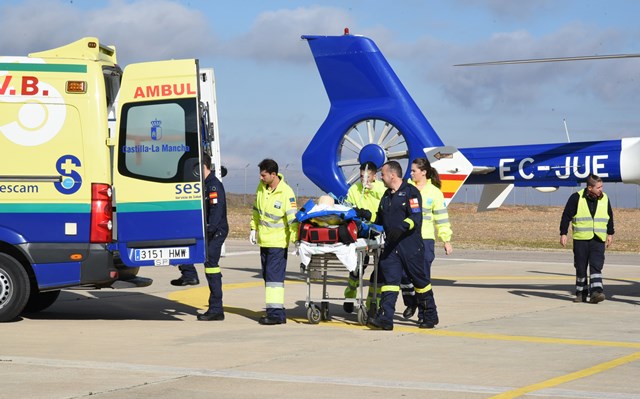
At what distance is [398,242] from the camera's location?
1176 centimetres

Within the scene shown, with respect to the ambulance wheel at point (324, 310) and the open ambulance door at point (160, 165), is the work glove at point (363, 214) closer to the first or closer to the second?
the ambulance wheel at point (324, 310)

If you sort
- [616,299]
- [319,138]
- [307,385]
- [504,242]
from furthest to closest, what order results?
[504,242] < [319,138] < [616,299] < [307,385]

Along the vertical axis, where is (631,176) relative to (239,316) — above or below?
above

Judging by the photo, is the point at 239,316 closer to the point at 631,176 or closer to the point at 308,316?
the point at 308,316

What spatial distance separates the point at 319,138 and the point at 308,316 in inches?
259

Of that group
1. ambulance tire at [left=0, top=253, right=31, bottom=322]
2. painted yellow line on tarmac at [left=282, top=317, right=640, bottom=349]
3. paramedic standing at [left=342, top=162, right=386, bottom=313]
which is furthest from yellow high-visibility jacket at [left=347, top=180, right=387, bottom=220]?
ambulance tire at [left=0, top=253, right=31, bottom=322]

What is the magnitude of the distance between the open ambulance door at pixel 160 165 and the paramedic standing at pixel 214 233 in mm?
486

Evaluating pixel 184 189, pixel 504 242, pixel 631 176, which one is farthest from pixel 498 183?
pixel 504 242

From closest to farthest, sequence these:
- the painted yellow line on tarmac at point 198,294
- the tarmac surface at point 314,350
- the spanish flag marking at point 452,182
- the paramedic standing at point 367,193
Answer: the tarmac surface at point 314,350 → the paramedic standing at point 367,193 → the painted yellow line on tarmac at point 198,294 → the spanish flag marking at point 452,182

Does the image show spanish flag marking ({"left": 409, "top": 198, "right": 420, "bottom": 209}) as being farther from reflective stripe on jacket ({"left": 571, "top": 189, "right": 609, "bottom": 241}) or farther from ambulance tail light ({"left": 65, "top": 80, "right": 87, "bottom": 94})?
reflective stripe on jacket ({"left": 571, "top": 189, "right": 609, "bottom": 241})

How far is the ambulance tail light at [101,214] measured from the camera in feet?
38.6

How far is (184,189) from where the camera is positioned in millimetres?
11750

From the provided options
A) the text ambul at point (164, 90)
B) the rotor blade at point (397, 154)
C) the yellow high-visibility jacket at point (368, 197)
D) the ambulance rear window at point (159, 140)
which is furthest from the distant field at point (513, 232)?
the text ambul at point (164, 90)

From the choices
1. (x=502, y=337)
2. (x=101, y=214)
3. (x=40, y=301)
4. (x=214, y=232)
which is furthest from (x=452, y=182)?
(x=101, y=214)
